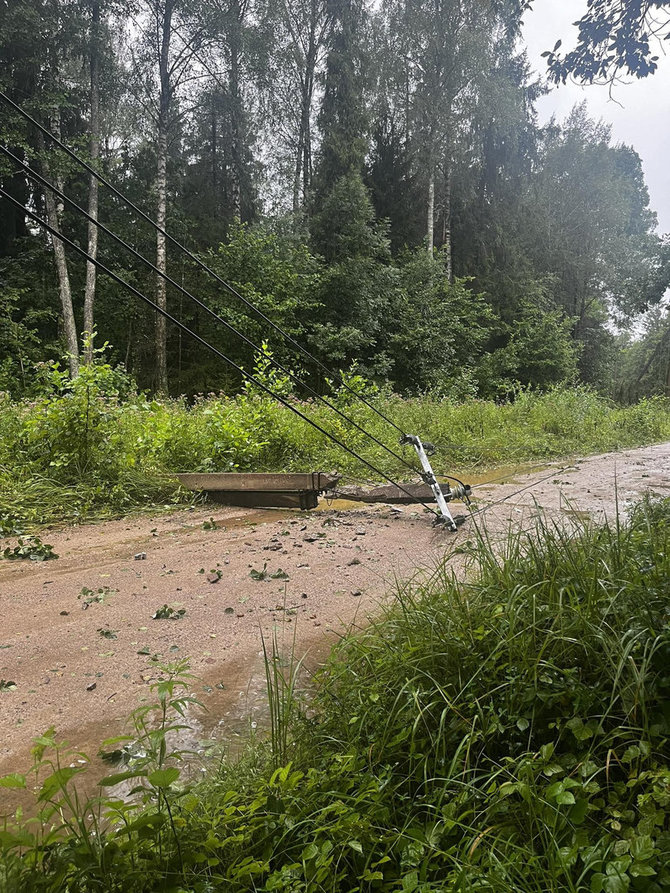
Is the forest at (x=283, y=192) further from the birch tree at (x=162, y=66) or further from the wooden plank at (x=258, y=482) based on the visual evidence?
the wooden plank at (x=258, y=482)

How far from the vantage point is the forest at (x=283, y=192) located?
15367mm

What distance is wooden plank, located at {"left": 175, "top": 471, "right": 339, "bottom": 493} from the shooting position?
5.75 metres

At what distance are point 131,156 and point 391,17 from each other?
11.1m

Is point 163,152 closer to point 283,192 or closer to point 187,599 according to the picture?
point 283,192

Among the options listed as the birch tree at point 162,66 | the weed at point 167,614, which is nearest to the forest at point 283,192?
the birch tree at point 162,66

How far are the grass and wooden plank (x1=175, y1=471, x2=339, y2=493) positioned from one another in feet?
11.3

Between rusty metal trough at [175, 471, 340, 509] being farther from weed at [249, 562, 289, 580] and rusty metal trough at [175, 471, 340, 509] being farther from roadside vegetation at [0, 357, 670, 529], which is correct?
weed at [249, 562, 289, 580]

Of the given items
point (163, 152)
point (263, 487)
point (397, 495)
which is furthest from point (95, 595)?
point (163, 152)

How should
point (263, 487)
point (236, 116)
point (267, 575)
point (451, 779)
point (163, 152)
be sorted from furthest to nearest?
Result: point (236, 116) < point (163, 152) < point (263, 487) < point (267, 575) < point (451, 779)

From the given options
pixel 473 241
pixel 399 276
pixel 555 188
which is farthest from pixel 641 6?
pixel 555 188

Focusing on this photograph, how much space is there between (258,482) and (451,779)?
4.56 metres

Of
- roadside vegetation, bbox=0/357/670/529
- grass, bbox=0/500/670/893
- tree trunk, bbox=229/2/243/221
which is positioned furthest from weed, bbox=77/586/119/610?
tree trunk, bbox=229/2/243/221

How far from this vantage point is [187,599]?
3.37 m

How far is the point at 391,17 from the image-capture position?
67.2 ft
